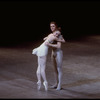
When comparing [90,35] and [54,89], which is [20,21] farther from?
[54,89]

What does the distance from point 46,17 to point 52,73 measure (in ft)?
44.6

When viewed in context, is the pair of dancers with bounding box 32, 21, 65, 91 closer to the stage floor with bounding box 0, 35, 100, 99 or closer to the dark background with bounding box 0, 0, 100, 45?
the stage floor with bounding box 0, 35, 100, 99

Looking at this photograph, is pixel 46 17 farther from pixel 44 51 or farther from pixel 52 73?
pixel 44 51

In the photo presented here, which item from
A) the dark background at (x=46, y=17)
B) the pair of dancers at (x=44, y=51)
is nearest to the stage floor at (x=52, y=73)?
the pair of dancers at (x=44, y=51)

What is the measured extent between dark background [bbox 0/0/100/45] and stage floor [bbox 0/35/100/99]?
4417 millimetres

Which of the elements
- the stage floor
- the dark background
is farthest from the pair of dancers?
the dark background

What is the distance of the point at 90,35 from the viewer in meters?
20.4

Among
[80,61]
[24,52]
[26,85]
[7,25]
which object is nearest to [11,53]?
[24,52]

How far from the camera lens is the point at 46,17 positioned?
24828 mm

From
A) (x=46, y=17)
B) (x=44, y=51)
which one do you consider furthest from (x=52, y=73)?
(x=46, y=17)

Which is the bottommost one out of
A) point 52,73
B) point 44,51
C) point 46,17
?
point 52,73

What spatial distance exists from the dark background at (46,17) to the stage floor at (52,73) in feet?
14.5

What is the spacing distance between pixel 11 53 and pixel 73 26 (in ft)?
31.4

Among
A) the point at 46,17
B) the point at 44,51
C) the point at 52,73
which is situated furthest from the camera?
the point at 46,17
